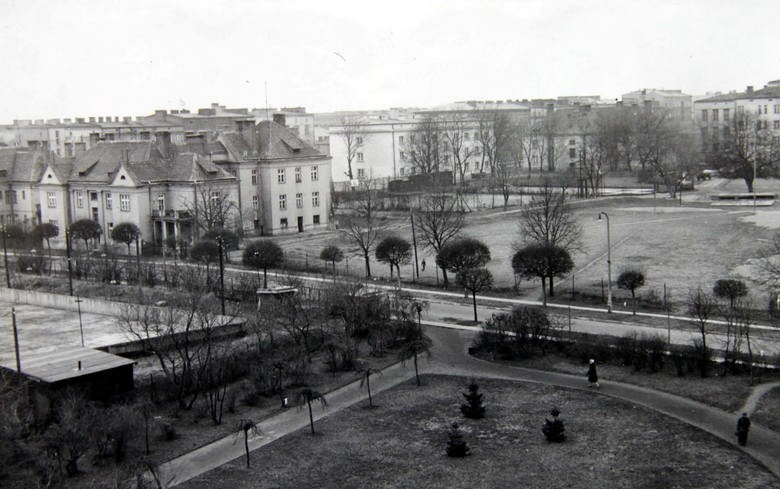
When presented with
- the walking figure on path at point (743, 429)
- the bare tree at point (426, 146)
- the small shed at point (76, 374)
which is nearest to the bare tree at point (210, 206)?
the small shed at point (76, 374)

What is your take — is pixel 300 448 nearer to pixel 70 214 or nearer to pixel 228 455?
pixel 228 455

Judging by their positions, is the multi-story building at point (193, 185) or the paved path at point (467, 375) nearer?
the paved path at point (467, 375)

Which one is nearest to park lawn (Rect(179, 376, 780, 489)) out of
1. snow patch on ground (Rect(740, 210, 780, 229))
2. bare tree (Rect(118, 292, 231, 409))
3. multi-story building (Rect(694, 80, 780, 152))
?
bare tree (Rect(118, 292, 231, 409))

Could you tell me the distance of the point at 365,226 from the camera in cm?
5919

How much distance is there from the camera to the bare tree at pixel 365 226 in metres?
Result: 46.7

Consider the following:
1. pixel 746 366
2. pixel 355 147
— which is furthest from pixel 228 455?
pixel 355 147

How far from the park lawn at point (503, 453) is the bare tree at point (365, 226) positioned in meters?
21.1

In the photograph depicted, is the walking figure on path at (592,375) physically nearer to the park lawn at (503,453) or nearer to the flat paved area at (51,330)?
the park lawn at (503,453)

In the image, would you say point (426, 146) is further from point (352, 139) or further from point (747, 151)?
point (747, 151)

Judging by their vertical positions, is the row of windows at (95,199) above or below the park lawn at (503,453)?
above

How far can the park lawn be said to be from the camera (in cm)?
1972

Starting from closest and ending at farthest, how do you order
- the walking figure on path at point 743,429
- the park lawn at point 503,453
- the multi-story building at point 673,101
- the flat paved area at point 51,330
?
the park lawn at point 503,453, the walking figure on path at point 743,429, the flat paved area at point 51,330, the multi-story building at point 673,101

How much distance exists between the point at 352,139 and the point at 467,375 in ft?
221

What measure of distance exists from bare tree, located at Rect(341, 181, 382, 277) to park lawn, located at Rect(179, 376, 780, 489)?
21.1 m
